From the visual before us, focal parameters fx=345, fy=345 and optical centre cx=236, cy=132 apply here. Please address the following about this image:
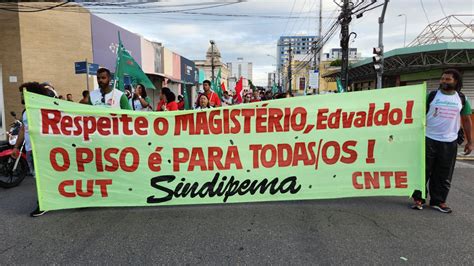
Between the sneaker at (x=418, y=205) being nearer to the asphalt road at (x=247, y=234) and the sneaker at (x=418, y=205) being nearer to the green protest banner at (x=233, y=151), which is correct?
the asphalt road at (x=247, y=234)

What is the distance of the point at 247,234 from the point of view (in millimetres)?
3676

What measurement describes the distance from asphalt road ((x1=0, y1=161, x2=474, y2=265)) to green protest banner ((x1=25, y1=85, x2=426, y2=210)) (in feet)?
0.78

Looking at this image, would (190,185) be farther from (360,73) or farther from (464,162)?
(360,73)

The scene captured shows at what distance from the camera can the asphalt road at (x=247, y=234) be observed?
3.18 metres

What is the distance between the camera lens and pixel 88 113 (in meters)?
4.14

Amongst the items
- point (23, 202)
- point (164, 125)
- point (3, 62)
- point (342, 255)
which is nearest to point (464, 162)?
point (342, 255)

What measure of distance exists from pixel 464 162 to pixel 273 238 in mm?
7570

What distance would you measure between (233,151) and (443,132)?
2.67 m

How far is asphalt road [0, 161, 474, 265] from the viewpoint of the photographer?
10.4 feet

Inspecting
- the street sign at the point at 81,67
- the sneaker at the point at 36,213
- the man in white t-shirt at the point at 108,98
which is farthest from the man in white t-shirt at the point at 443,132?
the street sign at the point at 81,67

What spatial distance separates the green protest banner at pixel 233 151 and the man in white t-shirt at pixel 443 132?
25cm

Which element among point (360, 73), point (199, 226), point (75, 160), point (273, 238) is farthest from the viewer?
point (360, 73)

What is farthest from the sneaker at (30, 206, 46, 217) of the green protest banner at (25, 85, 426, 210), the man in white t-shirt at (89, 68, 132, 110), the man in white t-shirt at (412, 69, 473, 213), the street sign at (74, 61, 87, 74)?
the street sign at (74, 61, 87, 74)

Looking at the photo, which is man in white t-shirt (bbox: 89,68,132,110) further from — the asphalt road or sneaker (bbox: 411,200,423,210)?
sneaker (bbox: 411,200,423,210)
